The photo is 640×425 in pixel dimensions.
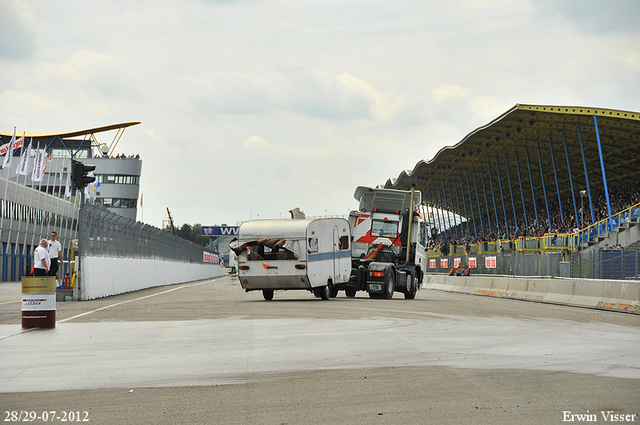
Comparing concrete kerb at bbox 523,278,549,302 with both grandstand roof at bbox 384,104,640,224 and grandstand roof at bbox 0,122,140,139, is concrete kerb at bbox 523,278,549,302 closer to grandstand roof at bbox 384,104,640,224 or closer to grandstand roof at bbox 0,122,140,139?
grandstand roof at bbox 384,104,640,224

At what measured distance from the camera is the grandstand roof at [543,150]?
4981cm

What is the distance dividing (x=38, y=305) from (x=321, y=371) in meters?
7.48

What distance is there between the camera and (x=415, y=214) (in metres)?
28.0

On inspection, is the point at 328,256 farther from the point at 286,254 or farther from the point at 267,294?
the point at 267,294

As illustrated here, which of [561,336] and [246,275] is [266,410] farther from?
[246,275]

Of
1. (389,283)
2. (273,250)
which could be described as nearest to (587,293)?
(389,283)

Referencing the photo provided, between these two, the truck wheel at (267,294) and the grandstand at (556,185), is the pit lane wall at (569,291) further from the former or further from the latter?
the truck wheel at (267,294)

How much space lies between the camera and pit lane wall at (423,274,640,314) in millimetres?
21175

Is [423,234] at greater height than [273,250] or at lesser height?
greater

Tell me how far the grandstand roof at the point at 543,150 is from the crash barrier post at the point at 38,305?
37091mm

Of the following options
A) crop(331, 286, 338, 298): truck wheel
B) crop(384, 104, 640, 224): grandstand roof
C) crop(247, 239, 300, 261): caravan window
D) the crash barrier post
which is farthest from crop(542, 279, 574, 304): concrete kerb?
crop(384, 104, 640, 224): grandstand roof

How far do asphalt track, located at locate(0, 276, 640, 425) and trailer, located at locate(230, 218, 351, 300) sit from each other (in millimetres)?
8477

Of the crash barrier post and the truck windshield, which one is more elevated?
the truck windshield

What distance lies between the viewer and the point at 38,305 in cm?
1448
